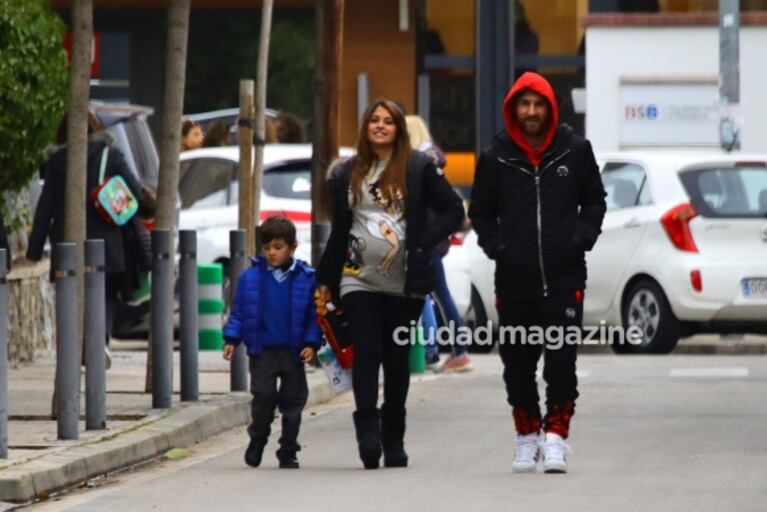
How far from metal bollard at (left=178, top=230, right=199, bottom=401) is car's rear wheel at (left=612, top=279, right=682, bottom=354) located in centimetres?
586

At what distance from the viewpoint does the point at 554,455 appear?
10.5 metres

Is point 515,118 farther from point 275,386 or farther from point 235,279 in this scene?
point 235,279

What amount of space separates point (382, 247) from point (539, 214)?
75cm

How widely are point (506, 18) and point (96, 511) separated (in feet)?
77.1

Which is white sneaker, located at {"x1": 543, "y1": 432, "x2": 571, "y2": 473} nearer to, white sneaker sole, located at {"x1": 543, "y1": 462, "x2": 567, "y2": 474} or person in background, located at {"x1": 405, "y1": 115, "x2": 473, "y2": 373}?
white sneaker sole, located at {"x1": 543, "y1": 462, "x2": 567, "y2": 474}

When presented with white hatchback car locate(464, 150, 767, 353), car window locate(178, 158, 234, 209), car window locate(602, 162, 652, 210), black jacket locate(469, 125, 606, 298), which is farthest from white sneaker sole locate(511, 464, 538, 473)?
car window locate(178, 158, 234, 209)

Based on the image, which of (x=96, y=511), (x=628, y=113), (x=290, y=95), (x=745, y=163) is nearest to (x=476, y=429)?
(x=96, y=511)

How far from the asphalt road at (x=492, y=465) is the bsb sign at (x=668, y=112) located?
15034mm

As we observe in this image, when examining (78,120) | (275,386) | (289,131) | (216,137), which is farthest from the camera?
(289,131)

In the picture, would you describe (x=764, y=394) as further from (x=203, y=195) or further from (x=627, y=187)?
(x=203, y=195)

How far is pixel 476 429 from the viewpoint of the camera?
12.9 meters

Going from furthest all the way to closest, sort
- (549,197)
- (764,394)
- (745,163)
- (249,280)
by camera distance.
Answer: (745,163)
(764,394)
(249,280)
(549,197)

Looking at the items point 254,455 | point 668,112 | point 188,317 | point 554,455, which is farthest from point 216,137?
point 554,455

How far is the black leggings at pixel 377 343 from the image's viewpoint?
1083cm
